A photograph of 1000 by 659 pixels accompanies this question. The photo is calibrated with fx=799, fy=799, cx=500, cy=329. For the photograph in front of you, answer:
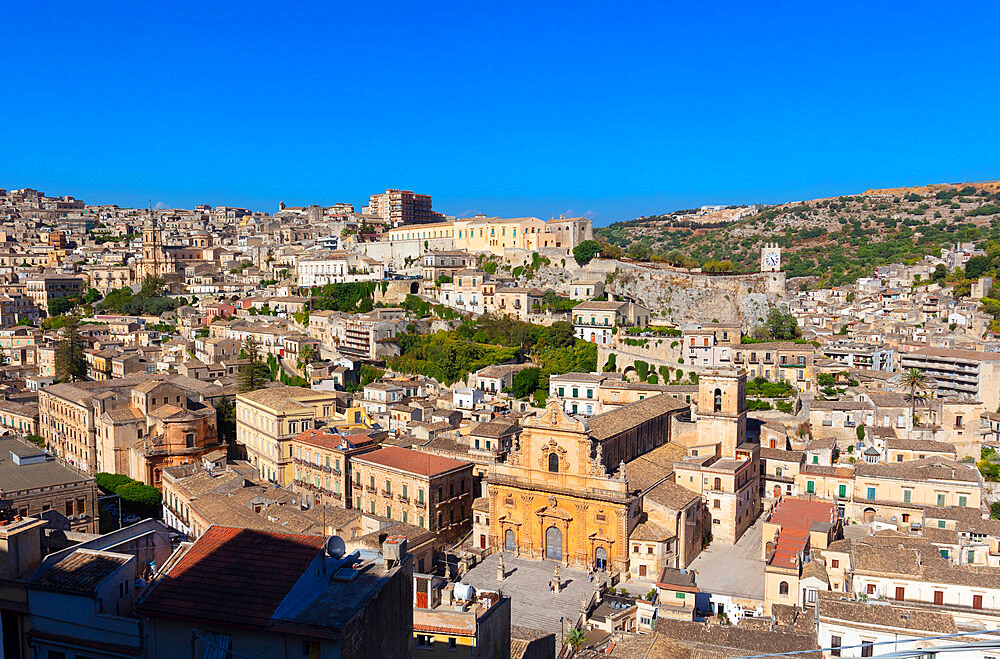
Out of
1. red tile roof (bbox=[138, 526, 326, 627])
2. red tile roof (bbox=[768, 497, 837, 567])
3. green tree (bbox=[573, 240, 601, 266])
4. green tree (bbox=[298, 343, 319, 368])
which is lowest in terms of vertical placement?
red tile roof (bbox=[768, 497, 837, 567])

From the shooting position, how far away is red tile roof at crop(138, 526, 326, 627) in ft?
27.2

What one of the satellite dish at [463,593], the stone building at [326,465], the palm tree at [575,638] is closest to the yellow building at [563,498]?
the palm tree at [575,638]

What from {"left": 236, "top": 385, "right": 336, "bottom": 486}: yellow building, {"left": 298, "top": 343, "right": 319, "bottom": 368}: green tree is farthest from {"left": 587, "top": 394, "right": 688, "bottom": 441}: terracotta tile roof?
{"left": 298, "top": 343, "right": 319, "bottom": 368}: green tree

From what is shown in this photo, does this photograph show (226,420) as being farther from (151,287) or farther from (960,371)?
(151,287)

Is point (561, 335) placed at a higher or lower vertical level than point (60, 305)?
lower

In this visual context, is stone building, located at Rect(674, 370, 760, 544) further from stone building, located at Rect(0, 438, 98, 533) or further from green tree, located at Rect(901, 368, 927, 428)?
stone building, located at Rect(0, 438, 98, 533)

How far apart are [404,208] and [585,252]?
51.3 m

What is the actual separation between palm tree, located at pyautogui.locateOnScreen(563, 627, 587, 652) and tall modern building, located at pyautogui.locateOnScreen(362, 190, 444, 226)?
299ft

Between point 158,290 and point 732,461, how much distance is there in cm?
6987

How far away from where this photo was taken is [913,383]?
41344mm

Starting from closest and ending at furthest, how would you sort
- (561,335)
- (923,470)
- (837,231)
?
(923,470) < (561,335) < (837,231)

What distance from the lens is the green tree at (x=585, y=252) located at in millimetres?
68562

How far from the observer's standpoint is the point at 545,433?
3272cm

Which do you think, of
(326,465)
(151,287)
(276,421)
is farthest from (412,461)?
(151,287)
